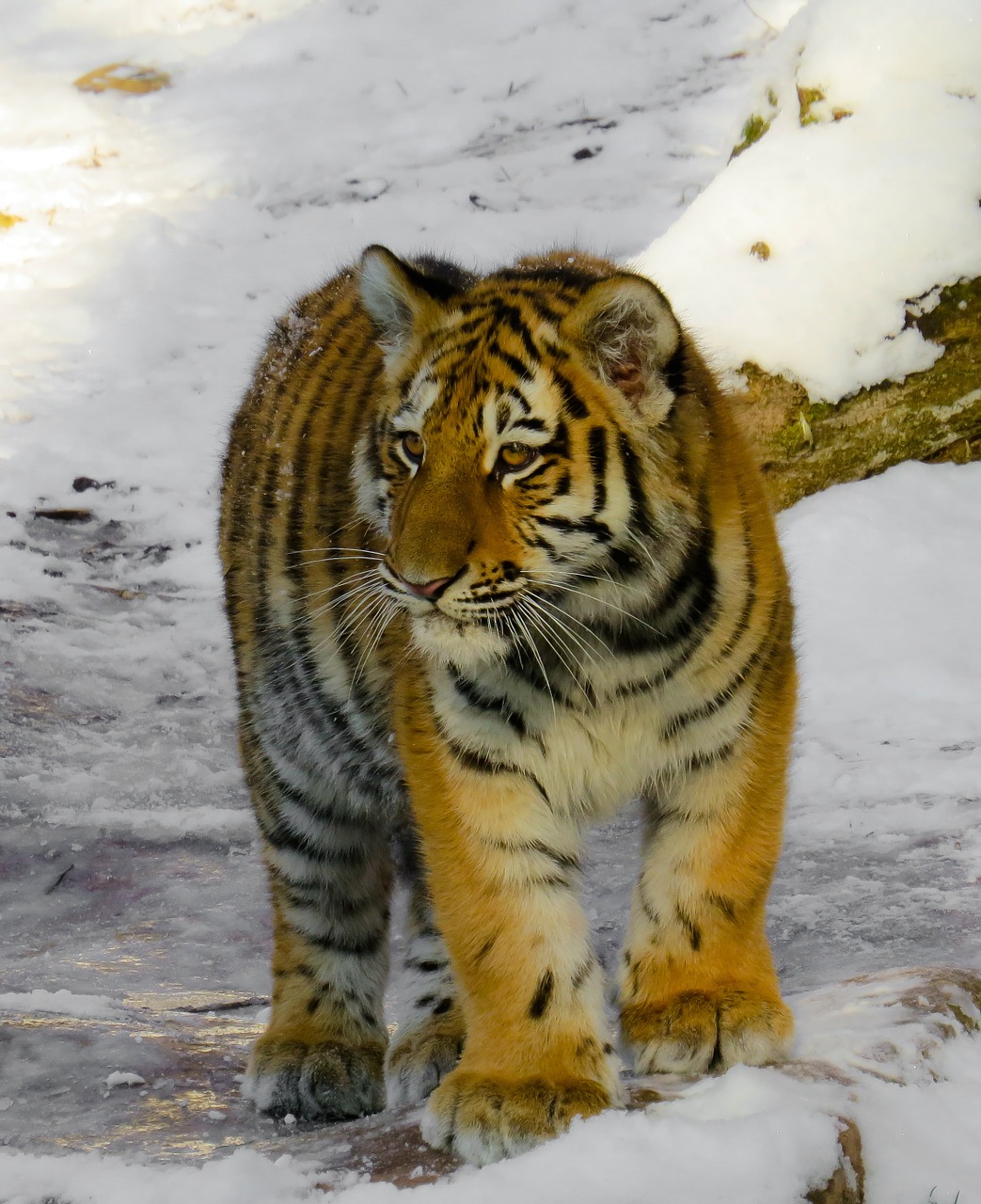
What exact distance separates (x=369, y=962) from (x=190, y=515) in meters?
3.64

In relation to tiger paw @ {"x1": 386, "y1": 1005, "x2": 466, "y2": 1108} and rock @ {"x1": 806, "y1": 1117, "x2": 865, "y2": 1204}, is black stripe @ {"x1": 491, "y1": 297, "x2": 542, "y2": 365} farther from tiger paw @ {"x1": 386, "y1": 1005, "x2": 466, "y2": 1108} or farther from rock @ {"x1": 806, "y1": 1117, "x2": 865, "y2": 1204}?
tiger paw @ {"x1": 386, "y1": 1005, "x2": 466, "y2": 1108}

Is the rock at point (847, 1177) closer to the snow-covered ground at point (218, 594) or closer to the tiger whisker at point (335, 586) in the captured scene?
the snow-covered ground at point (218, 594)

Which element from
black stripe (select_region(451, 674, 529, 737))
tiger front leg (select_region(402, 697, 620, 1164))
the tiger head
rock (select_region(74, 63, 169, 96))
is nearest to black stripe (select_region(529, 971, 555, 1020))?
tiger front leg (select_region(402, 697, 620, 1164))

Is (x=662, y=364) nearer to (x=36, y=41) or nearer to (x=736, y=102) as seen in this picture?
(x=736, y=102)

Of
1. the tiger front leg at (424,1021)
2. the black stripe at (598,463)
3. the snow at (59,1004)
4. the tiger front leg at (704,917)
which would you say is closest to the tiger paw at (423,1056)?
the tiger front leg at (424,1021)

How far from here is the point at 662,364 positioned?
7.03ft

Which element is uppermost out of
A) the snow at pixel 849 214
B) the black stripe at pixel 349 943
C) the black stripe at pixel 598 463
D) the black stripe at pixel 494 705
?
the snow at pixel 849 214

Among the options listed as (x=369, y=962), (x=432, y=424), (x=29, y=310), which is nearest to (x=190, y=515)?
(x=29, y=310)

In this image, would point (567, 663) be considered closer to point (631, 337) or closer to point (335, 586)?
point (631, 337)

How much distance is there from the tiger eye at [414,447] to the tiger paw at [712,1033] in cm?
91

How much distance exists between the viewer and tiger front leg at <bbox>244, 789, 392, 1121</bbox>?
2771 mm

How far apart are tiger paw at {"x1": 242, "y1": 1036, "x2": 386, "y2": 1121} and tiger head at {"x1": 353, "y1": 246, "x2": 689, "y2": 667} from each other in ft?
3.20

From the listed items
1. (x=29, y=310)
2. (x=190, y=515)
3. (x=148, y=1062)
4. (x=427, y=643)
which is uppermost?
(x=29, y=310)

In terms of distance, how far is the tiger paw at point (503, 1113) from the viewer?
2006mm
